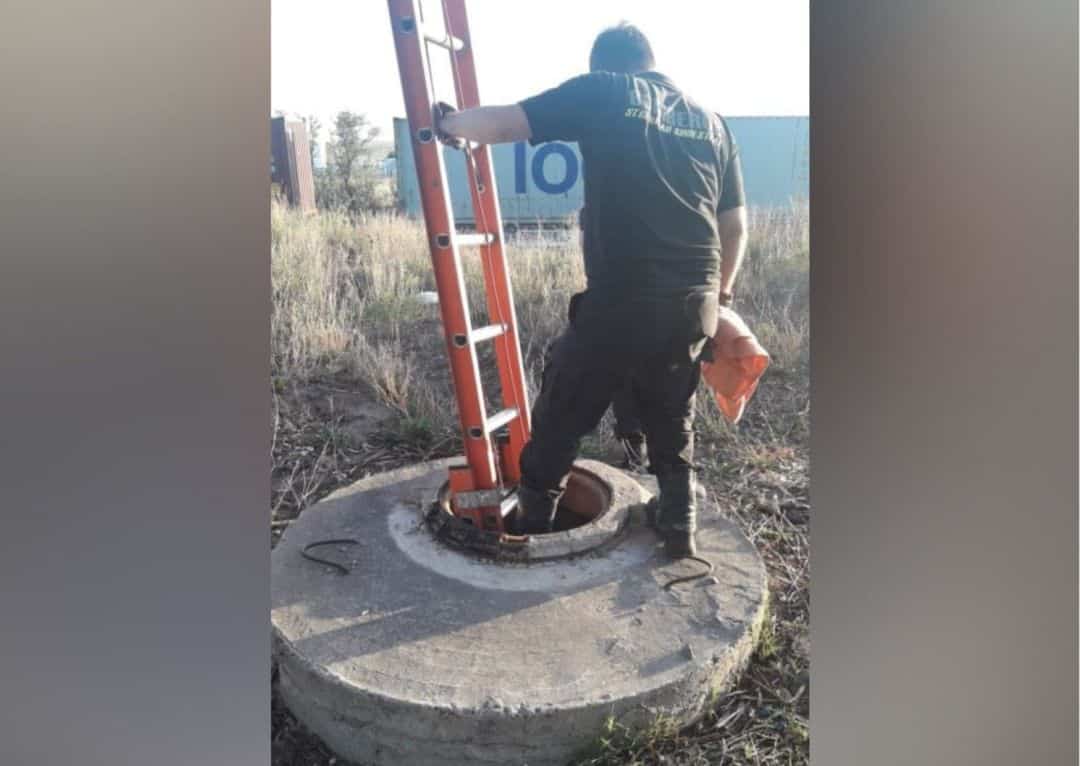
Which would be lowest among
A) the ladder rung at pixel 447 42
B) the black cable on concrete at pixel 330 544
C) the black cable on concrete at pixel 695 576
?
the black cable on concrete at pixel 695 576

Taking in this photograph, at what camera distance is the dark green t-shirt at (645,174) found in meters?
1.68

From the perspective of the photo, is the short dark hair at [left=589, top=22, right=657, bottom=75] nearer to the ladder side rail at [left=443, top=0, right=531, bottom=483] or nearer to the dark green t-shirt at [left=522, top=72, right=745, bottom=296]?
the dark green t-shirt at [left=522, top=72, right=745, bottom=296]

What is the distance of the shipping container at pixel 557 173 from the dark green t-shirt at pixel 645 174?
0.12 feet

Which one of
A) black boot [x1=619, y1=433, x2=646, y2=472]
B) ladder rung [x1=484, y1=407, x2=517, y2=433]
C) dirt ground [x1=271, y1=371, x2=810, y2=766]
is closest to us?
dirt ground [x1=271, y1=371, x2=810, y2=766]

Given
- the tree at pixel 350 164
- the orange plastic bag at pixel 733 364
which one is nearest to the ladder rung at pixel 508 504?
the orange plastic bag at pixel 733 364

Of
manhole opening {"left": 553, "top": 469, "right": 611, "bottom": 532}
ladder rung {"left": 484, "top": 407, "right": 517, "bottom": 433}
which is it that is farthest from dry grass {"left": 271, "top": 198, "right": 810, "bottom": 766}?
manhole opening {"left": 553, "top": 469, "right": 611, "bottom": 532}

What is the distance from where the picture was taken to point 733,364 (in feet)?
6.01

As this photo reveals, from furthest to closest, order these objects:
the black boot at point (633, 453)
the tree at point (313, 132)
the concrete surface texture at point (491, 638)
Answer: the black boot at point (633, 453) → the tree at point (313, 132) → the concrete surface texture at point (491, 638)

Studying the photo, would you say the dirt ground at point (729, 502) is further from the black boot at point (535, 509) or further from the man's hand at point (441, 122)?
the man's hand at point (441, 122)

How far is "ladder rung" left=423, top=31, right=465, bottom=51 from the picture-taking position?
1836 millimetres

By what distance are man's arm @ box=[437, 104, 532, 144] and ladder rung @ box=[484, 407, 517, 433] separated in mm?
715
